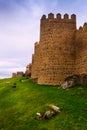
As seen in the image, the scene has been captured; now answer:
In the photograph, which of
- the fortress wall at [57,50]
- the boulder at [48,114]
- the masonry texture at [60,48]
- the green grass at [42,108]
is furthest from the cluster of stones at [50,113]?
the fortress wall at [57,50]

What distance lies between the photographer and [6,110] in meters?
37.2

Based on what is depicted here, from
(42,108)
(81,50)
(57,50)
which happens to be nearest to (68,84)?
(81,50)

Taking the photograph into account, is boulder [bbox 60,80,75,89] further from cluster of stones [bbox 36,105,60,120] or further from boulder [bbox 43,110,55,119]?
boulder [bbox 43,110,55,119]

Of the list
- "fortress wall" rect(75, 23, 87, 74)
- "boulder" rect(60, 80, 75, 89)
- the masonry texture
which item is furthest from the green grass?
"fortress wall" rect(75, 23, 87, 74)

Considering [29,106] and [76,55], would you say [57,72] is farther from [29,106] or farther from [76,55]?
[29,106]

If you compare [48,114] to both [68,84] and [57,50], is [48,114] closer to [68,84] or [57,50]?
[68,84]

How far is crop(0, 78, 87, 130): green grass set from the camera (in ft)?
93.9

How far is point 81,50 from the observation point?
1799 inches

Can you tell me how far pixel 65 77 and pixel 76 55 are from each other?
11.9 ft

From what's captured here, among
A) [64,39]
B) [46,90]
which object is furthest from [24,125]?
[64,39]

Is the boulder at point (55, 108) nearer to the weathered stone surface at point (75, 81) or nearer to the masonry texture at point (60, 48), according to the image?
the weathered stone surface at point (75, 81)

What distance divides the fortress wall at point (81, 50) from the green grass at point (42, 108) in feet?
14.0

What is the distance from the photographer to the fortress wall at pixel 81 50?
1745 inches

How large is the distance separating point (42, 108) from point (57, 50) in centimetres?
1631
